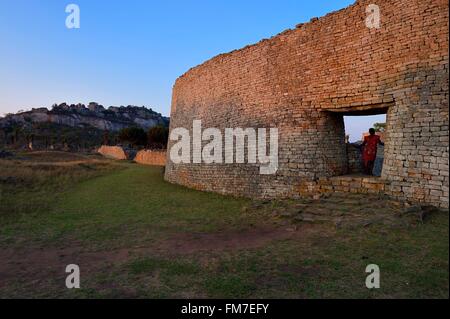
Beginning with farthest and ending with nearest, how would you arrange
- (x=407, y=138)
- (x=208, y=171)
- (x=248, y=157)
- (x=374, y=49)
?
(x=208, y=171)
(x=248, y=157)
(x=374, y=49)
(x=407, y=138)

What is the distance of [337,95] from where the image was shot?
9000 millimetres

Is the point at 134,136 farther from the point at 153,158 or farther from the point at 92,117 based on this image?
the point at 92,117

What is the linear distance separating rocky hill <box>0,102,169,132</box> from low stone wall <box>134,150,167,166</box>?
172 ft

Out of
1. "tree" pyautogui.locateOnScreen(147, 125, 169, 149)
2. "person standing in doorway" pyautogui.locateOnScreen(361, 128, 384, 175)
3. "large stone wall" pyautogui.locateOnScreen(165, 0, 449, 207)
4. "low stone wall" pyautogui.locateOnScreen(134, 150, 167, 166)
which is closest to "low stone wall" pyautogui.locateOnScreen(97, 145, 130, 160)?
"low stone wall" pyautogui.locateOnScreen(134, 150, 167, 166)

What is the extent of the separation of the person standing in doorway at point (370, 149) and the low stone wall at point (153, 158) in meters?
22.5

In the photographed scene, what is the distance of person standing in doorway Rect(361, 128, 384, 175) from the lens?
9422 millimetres

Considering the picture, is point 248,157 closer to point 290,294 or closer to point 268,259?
point 268,259

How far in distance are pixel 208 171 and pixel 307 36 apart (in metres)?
6.67

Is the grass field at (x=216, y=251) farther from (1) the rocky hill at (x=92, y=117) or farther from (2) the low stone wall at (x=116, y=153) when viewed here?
(1) the rocky hill at (x=92, y=117)

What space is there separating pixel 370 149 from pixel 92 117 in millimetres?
112081

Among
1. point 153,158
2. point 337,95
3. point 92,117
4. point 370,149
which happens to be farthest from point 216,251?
point 92,117

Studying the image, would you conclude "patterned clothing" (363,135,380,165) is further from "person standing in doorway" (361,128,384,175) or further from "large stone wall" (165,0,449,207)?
"large stone wall" (165,0,449,207)
